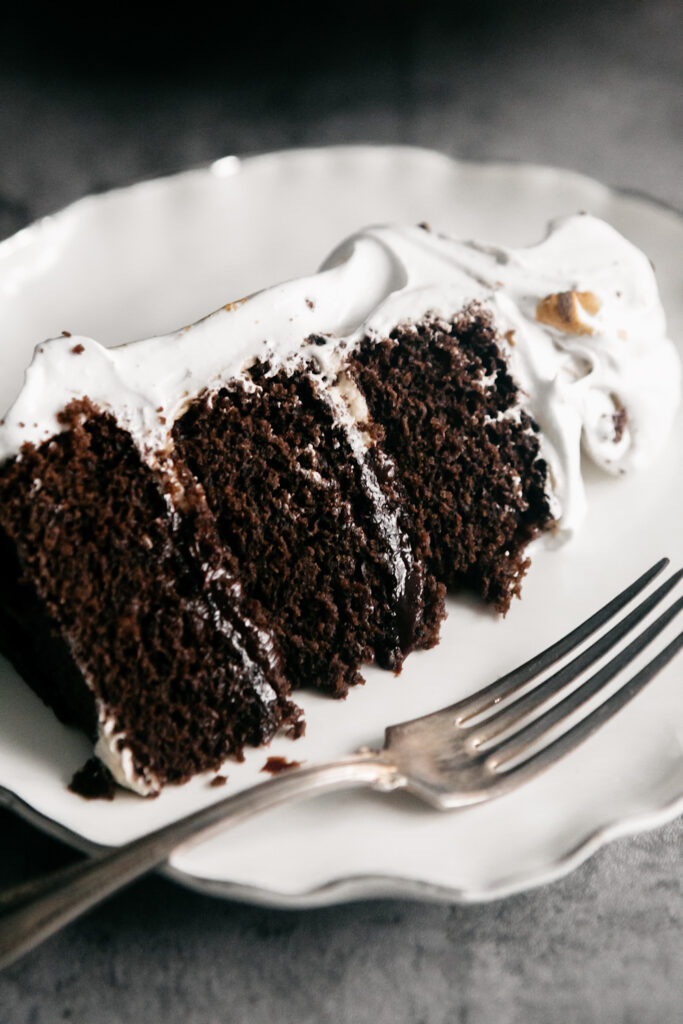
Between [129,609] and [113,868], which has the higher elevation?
[129,609]

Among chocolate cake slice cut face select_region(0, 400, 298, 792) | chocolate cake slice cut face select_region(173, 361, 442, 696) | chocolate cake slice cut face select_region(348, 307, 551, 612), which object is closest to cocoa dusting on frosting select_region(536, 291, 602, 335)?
chocolate cake slice cut face select_region(348, 307, 551, 612)

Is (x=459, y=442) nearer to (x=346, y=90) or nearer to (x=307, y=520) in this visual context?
(x=307, y=520)

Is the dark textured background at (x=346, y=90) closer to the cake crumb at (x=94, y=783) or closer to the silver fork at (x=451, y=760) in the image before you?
the cake crumb at (x=94, y=783)

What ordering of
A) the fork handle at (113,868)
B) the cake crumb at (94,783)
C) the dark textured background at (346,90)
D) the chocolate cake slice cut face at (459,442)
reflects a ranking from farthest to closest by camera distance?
the dark textured background at (346,90), the chocolate cake slice cut face at (459,442), the cake crumb at (94,783), the fork handle at (113,868)

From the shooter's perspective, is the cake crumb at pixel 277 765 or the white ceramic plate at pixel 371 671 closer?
the white ceramic plate at pixel 371 671

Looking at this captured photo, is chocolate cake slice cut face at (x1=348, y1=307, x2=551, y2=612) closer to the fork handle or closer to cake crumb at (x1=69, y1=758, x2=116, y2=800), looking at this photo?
the fork handle

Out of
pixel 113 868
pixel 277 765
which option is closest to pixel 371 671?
pixel 277 765

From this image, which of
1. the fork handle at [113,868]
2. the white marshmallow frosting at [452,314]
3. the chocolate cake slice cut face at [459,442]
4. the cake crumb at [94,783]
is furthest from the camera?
the chocolate cake slice cut face at [459,442]

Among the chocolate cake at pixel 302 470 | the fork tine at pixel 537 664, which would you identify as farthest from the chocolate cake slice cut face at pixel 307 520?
the fork tine at pixel 537 664
